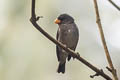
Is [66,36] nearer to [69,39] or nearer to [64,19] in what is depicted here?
[69,39]

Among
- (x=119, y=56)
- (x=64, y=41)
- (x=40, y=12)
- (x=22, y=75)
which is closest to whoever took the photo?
(x=64, y=41)

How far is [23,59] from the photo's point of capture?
738 centimetres

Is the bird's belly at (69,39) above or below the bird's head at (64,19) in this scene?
below

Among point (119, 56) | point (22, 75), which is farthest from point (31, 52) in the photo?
point (119, 56)

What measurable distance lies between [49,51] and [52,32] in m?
0.37

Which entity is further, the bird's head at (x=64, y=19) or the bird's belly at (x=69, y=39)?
the bird's head at (x=64, y=19)

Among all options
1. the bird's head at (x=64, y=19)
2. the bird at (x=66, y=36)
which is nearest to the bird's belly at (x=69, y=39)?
the bird at (x=66, y=36)

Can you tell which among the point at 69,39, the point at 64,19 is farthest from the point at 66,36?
the point at 64,19

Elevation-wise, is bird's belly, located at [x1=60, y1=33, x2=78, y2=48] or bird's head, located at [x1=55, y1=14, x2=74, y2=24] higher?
bird's head, located at [x1=55, y1=14, x2=74, y2=24]

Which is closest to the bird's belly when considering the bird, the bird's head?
the bird

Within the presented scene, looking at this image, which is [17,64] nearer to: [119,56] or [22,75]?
[22,75]

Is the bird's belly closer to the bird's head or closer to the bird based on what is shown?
the bird

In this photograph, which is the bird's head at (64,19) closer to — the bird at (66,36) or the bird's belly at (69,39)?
the bird at (66,36)

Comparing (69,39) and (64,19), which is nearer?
(69,39)
